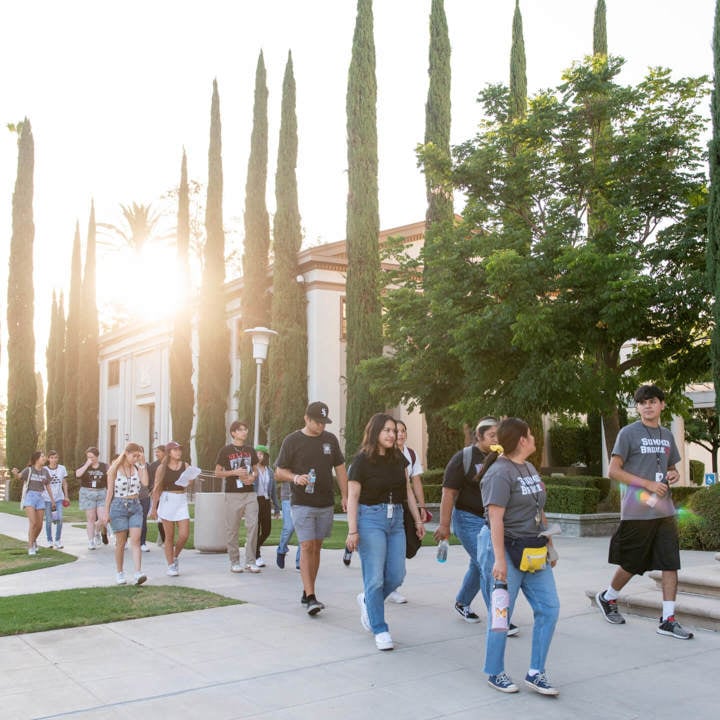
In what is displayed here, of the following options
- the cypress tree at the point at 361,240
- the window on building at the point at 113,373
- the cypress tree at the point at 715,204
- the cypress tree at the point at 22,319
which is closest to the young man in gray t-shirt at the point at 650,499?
the cypress tree at the point at 715,204

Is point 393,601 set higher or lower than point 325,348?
lower

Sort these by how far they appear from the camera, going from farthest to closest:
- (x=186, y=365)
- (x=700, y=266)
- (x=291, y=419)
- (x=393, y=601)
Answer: (x=186, y=365), (x=291, y=419), (x=700, y=266), (x=393, y=601)

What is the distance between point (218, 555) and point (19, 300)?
26594mm

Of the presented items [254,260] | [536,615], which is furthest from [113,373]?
[536,615]

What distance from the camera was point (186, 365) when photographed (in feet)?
110

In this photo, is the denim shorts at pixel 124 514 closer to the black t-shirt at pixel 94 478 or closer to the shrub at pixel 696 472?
the black t-shirt at pixel 94 478

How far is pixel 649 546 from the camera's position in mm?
6520

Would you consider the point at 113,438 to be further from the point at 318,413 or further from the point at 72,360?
the point at 318,413

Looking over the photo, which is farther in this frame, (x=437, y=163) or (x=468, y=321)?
(x=437, y=163)

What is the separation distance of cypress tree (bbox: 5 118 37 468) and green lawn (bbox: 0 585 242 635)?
91.9ft

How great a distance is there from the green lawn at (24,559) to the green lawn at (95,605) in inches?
116

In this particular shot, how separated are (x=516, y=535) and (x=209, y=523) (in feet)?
27.7

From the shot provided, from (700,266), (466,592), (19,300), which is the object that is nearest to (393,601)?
(466,592)

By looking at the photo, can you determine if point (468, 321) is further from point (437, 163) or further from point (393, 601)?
point (393, 601)
